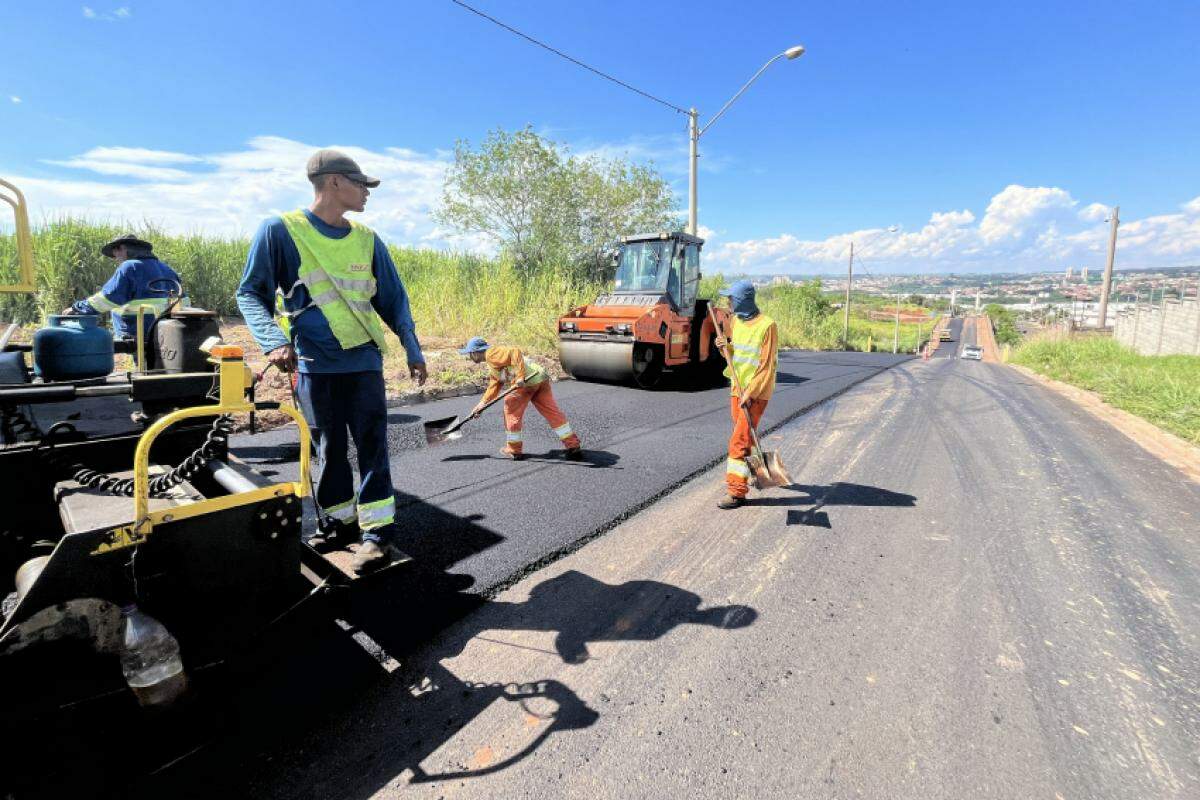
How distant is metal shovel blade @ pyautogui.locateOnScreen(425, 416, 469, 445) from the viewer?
17.4 ft

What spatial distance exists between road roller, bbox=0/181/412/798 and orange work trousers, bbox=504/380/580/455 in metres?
2.68

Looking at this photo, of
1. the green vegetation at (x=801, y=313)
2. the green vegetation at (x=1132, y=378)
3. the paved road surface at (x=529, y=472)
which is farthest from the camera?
the green vegetation at (x=801, y=313)

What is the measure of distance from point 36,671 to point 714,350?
31.6ft

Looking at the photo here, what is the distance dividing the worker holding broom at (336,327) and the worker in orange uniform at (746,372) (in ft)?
7.40

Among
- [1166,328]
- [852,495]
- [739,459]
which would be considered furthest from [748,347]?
[1166,328]

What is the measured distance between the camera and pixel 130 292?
172 inches

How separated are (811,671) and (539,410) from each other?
331cm

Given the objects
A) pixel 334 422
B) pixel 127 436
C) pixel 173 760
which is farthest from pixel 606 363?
pixel 173 760

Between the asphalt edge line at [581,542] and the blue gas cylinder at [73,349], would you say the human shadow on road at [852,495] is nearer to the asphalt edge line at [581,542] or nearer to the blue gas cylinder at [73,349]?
the asphalt edge line at [581,542]

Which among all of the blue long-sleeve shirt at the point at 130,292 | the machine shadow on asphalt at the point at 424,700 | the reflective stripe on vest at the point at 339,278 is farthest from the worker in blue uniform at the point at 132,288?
A: the machine shadow on asphalt at the point at 424,700

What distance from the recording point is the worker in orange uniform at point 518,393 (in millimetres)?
5008

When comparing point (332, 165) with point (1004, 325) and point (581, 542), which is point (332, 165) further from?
point (1004, 325)

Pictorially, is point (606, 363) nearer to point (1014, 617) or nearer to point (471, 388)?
point (471, 388)

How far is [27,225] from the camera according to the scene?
8.02ft
